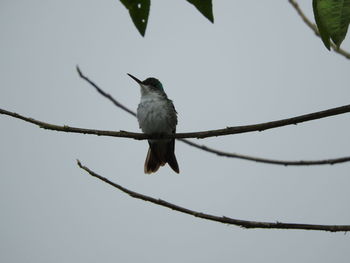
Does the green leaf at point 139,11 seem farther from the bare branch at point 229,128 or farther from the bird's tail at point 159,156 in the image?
the bird's tail at point 159,156

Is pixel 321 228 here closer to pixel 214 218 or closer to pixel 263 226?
pixel 263 226

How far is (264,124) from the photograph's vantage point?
68.5 inches

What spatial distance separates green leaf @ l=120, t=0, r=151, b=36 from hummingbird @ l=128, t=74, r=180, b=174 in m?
5.71

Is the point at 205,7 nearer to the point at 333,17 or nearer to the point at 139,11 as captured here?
the point at 139,11

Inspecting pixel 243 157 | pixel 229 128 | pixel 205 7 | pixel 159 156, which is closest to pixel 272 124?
pixel 229 128

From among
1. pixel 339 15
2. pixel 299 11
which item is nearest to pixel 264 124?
pixel 339 15

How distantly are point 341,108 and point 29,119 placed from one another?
5.55 ft

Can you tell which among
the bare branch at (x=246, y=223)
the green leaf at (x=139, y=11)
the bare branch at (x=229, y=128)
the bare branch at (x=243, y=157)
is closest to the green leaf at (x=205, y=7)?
the green leaf at (x=139, y=11)

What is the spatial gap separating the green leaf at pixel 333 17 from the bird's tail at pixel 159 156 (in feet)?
19.9

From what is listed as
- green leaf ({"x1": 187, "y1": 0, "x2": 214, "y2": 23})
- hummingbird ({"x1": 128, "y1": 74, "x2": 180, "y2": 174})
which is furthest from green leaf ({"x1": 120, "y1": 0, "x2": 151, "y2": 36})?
hummingbird ({"x1": 128, "y1": 74, "x2": 180, "y2": 174})

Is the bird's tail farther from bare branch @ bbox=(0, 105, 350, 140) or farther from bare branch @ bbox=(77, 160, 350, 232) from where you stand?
bare branch @ bbox=(77, 160, 350, 232)

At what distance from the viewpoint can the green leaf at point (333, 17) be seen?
1.05 metres

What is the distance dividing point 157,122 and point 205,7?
5.98 metres

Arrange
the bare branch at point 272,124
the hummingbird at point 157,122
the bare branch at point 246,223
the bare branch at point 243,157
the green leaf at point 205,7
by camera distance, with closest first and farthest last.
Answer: the green leaf at point 205,7 < the bare branch at point 272,124 < the bare branch at point 246,223 < the bare branch at point 243,157 < the hummingbird at point 157,122
